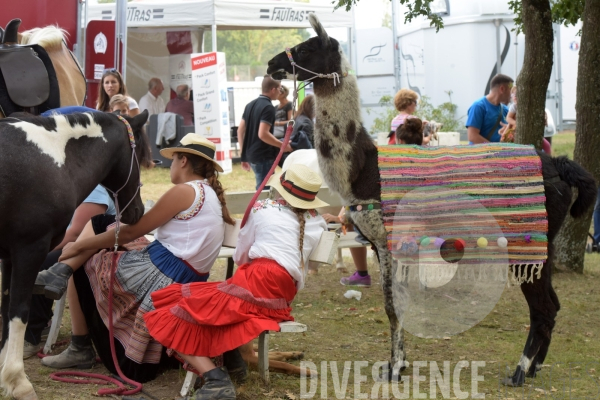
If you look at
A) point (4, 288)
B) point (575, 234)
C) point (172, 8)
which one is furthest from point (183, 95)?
point (4, 288)

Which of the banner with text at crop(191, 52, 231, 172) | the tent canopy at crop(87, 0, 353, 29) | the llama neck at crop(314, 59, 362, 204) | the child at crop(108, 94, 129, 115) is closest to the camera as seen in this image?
the llama neck at crop(314, 59, 362, 204)

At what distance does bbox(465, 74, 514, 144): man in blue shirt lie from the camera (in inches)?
292

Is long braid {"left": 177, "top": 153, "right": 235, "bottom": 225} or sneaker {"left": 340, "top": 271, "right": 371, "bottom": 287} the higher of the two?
long braid {"left": 177, "top": 153, "right": 235, "bottom": 225}

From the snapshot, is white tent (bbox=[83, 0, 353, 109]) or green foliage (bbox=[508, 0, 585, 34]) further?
white tent (bbox=[83, 0, 353, 109])

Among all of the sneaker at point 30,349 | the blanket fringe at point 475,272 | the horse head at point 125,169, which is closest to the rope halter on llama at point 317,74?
the horse head at point 125,169

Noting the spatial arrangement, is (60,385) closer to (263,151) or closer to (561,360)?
(561,360)

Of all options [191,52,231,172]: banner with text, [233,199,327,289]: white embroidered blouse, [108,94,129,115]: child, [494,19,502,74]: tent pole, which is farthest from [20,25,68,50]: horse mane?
[494,19,502,74]: tent pole

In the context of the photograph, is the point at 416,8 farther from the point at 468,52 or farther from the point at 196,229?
the point at 468,52

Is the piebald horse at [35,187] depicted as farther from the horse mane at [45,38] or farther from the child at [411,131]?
the child at [411,131]

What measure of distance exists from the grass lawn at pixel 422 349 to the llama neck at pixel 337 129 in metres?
1.18

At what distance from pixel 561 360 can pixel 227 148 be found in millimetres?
10103

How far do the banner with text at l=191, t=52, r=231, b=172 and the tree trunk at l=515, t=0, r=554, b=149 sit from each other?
7737 millimetres

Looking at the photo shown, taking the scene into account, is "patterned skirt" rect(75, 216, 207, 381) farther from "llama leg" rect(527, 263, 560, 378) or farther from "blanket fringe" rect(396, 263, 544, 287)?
"llama leg" rect(527, 263, 560, 378)

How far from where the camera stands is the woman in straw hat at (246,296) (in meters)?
3.63
